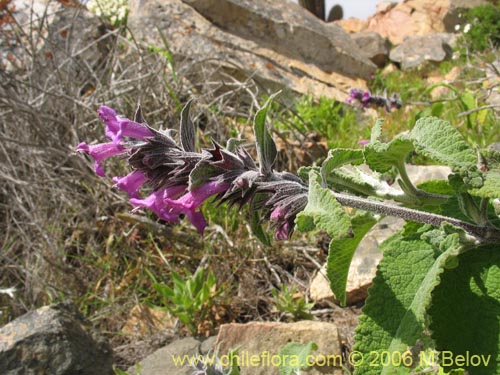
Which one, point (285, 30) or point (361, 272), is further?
point (285, 30)

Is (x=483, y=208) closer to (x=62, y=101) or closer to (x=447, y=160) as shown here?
(x=447, y=160)

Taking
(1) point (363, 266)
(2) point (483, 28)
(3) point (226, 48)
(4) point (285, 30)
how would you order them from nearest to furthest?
(1) point (363, 266) → (3) point (226, 48) → (4) point (285, 30) → (2) point (483, 28)

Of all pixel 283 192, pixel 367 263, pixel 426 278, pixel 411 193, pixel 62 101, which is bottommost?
pixel 367 263

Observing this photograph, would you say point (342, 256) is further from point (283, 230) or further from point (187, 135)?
point (187, 135)

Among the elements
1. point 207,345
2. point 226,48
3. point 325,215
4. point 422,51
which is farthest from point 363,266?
point 422,51

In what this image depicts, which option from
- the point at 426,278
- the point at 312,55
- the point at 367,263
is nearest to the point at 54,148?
the point at 367,263

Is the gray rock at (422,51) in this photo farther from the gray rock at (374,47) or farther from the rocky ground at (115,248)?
the rocky ground at (115,248)
